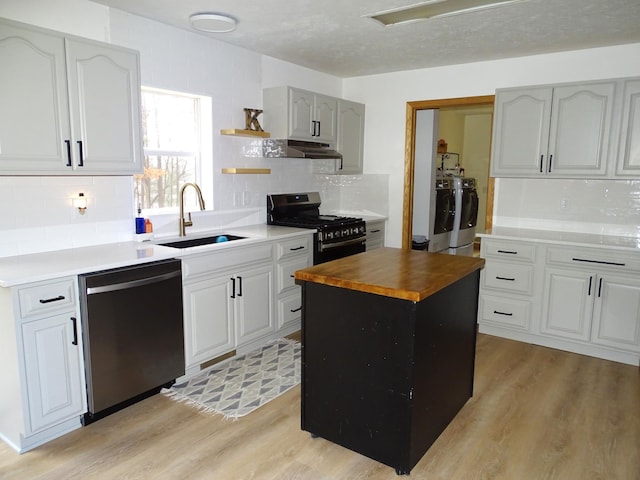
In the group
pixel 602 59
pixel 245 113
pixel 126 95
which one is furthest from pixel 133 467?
pixel 602 59

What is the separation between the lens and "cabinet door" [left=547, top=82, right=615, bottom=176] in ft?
11.5

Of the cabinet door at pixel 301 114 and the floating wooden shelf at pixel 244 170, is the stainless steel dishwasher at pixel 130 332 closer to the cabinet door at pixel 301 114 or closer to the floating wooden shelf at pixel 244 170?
the floating wooden shelf at pixel 244 170

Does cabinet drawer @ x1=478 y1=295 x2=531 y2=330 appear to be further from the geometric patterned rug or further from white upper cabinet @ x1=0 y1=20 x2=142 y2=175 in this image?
white upper cabinet @ x1=0 y1=20 x2=142 y2=175

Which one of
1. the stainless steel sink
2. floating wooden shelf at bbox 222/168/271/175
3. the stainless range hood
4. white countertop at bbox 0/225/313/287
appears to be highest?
the stainless range hood

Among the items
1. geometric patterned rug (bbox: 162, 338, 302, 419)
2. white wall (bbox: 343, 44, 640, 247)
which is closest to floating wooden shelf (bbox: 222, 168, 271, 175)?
geometric patterned rug (bbox: 162, 338, 302, 419)

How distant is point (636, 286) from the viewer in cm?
330

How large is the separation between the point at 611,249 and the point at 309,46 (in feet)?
9.35

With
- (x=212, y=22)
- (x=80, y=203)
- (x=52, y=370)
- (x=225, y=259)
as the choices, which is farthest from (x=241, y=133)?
(x=52, y=370)

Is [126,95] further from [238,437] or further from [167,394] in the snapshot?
[238,437]

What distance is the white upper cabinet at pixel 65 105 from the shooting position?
2.28m

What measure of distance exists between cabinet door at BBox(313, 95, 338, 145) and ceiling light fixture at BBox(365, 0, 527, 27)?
1327 millimetres

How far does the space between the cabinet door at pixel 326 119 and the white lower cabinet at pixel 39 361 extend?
2759 mm

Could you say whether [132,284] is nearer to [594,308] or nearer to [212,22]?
[212,22]

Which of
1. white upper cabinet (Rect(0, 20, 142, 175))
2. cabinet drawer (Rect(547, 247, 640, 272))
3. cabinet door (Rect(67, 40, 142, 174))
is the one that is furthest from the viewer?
cabinet drawer (Rect(547, 247, 640, 272))
